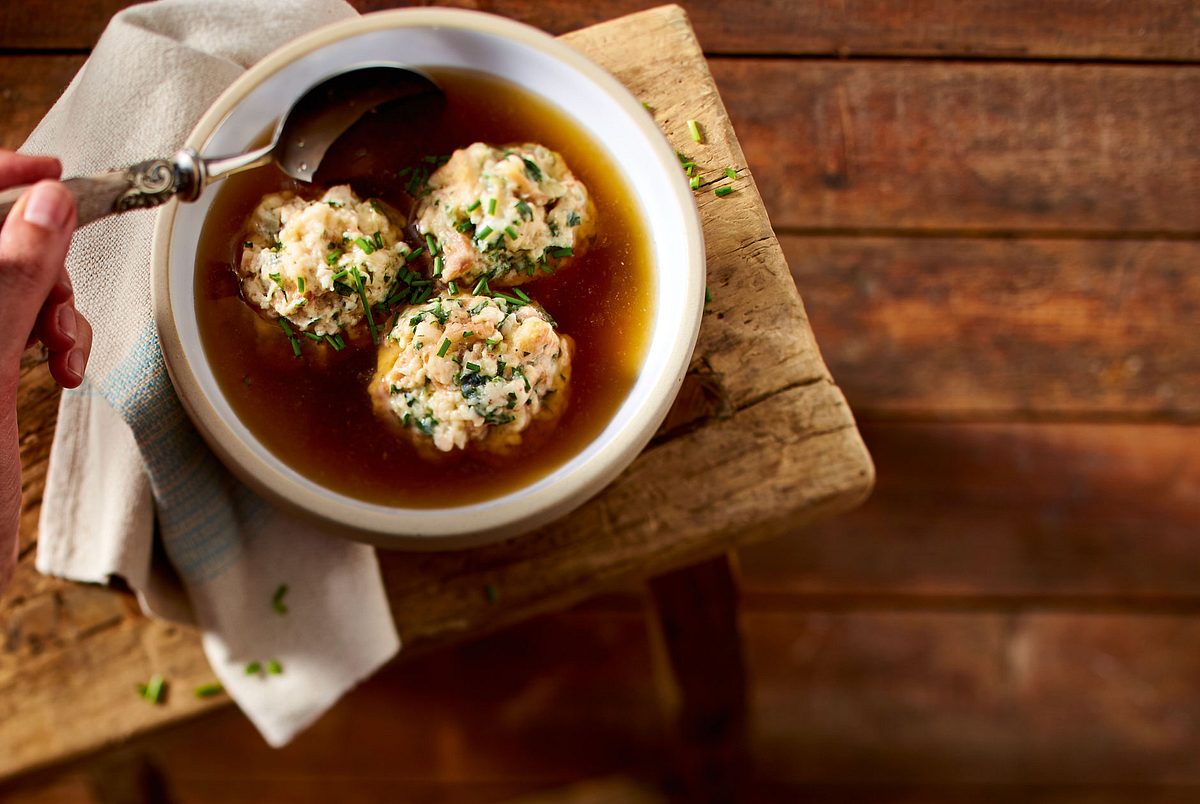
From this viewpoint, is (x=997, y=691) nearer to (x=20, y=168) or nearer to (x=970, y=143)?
(x=970, y=143)

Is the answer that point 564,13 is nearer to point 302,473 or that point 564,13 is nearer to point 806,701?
point 302,473

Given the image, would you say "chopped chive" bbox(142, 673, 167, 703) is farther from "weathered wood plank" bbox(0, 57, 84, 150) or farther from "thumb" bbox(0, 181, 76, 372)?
"weathered wood plank" bbox(0, 57, 84, 150)

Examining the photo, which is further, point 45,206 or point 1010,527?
point 1010,527

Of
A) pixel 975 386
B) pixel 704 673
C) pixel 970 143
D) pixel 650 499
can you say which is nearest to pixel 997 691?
pixel 975 386

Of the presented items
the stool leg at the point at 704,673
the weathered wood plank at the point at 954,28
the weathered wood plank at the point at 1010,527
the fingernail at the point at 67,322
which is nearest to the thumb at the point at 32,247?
the fingernail at the point at 67,322

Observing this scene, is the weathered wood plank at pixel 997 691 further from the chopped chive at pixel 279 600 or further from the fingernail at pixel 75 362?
the fingernail at pixel 75 362

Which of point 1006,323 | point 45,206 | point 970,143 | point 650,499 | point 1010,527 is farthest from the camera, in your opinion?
point 1010,527

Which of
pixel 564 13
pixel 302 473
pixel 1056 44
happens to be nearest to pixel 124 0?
pixel 564 13
